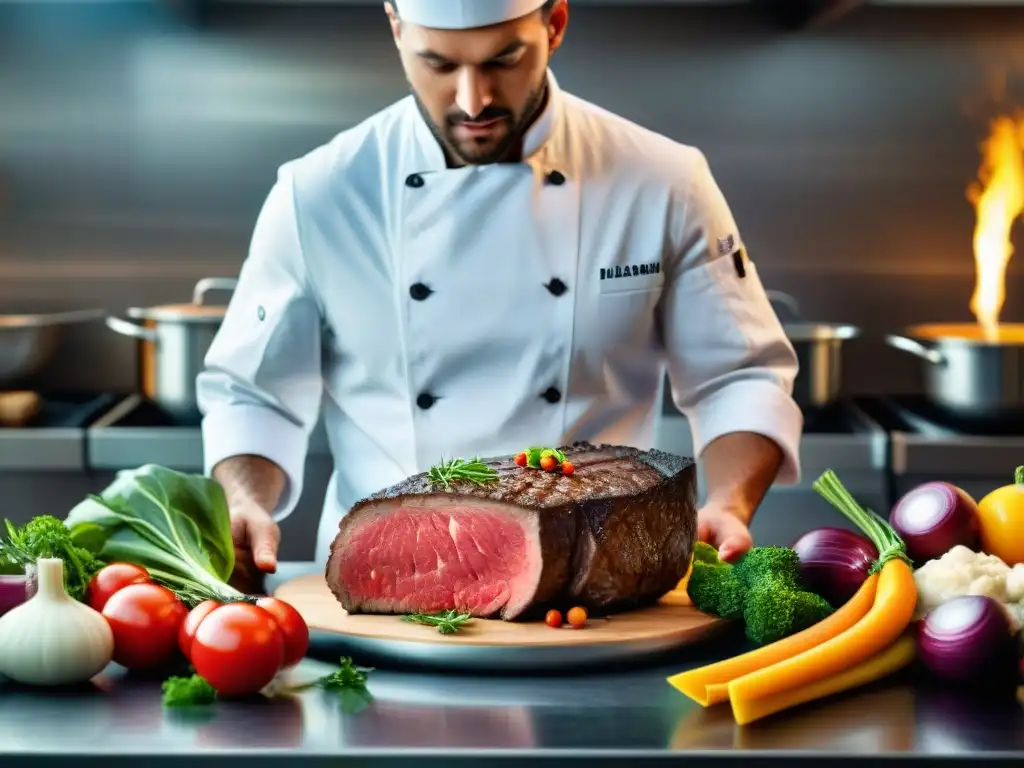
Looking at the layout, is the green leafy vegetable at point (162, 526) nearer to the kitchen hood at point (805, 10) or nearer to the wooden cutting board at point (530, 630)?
the wooden cutting board at point (530, 630)

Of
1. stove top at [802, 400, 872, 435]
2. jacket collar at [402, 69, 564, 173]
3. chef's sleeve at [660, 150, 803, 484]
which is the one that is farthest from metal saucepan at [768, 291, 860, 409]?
jacket collar at [402, 69, 564, 173]

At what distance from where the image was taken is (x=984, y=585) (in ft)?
5.08

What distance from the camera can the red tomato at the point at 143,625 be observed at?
5.01 feet

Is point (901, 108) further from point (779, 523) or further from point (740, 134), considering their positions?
point (779, 523)

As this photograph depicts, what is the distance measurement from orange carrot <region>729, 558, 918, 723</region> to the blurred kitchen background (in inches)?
100

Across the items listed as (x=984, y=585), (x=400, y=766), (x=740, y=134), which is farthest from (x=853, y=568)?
(x=740, y=134)

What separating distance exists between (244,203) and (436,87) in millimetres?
2181

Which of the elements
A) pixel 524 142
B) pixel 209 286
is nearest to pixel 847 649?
pixel 524 142

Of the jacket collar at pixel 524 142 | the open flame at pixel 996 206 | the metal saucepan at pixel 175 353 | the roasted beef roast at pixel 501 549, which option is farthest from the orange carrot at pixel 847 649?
the open flame at pixel 996 206

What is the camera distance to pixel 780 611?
1.60m

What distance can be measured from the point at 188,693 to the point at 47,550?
301 millimetres

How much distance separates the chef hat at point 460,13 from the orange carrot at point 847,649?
973 millimetres

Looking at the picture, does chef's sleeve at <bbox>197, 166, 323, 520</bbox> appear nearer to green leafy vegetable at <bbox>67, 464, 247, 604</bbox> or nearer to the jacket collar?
the jacket collar

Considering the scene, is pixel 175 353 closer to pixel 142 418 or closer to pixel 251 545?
pixel 142 418
